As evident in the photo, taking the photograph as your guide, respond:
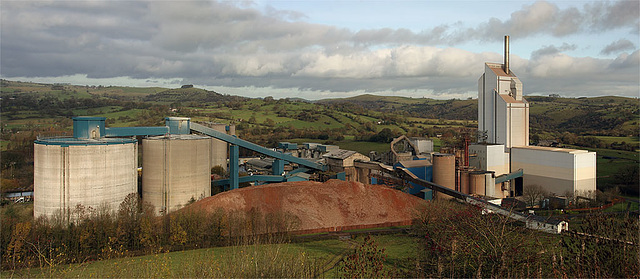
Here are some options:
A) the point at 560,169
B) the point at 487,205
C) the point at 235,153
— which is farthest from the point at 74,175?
the point at 560,169

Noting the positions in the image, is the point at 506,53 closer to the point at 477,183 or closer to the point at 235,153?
the point at 477,183

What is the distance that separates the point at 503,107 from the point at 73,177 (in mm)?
41648

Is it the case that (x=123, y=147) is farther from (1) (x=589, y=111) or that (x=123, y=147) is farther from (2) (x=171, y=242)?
(1) (x=589, y=111)

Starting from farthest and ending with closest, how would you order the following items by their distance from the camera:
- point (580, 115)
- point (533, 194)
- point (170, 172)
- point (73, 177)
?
point (580, 115) → point (533, 194) → point (170, 172) → point (73, 177)

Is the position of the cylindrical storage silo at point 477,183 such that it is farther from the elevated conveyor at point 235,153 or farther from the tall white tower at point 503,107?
the elevated conveyor at point 235,153

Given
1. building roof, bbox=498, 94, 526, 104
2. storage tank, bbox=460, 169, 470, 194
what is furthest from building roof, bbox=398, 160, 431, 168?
building roof, bbox=498, 94, 526, 104

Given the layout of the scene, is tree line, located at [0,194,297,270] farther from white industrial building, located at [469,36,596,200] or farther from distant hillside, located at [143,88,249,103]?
distant hillside, located at [143,88,249,103]

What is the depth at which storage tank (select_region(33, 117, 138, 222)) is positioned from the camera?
26609 millimetres

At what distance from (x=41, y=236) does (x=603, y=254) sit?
1029 inches

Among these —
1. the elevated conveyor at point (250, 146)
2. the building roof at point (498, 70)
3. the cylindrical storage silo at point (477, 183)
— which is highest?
the building roof at point (498, 70)

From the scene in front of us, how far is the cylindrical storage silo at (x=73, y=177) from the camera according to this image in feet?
87.2

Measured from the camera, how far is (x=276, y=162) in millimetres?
44812

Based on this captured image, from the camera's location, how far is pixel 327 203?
32594 millimetres

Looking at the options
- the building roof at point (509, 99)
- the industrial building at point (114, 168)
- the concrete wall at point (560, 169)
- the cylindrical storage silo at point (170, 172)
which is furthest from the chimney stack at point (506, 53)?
the cylindrical storage silo at point (170, 172)
